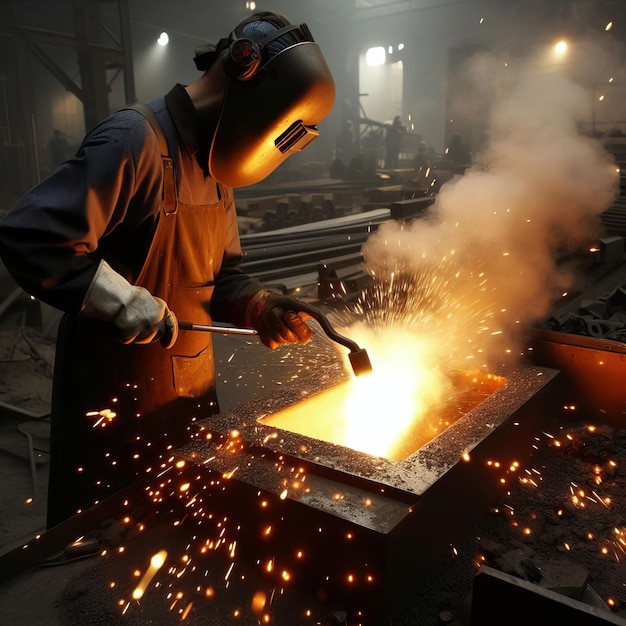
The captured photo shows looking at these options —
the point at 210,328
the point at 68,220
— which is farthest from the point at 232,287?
the point at 68,220

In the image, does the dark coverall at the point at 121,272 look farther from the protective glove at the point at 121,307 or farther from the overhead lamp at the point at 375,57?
the overhead lamp at the point at 375,57

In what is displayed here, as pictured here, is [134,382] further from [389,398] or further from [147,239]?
[389,398]

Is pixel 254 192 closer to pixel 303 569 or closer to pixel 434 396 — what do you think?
pixel 434 396

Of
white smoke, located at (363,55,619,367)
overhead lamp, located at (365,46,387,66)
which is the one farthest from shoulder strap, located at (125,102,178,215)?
overhead lamp, located at (365,46,387,66)

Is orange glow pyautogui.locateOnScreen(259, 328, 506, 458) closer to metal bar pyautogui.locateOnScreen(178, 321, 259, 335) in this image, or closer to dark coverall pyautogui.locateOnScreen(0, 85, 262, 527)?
metal bar pyautogui.locateOnScreen(178, 321, 259, 335)

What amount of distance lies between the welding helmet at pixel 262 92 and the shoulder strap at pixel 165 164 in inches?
5.5

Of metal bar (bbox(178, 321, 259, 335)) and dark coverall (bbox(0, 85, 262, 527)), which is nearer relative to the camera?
dark coverall (bbox(0, 85, 262, 527))

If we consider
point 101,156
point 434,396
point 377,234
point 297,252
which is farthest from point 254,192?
point 101,156

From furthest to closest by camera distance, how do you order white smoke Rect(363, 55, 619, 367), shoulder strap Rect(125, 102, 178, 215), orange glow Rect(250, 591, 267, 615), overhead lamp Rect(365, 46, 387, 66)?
overhead lamp Rect(365, 46, 387, 66)
white smoke Rect(363, 55, 619, 367)
shoulder strap Rect(125, 102, 178, 215)
orange glow Rect(250, 591, 267, 615)

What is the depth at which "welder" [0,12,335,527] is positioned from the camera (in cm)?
166

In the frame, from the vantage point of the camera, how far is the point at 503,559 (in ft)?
6.03

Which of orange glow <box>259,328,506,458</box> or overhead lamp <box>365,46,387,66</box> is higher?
overhead lamp <box>365,46,387,66</box>

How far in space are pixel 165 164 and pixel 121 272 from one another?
14.4 inches

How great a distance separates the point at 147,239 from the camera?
191 centimetres
